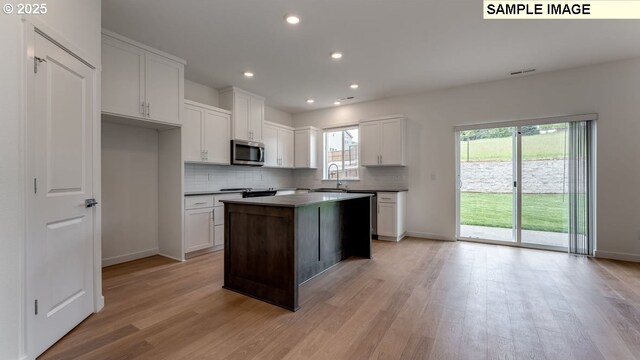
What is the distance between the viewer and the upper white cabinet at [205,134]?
3898mm

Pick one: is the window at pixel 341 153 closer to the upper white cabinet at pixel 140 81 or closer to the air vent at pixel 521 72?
the air vent at pixel 521 72

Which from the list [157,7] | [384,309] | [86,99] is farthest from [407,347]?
[157,7]

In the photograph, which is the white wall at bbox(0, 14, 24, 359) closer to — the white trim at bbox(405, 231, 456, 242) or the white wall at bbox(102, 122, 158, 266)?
the white wall at bbox(102, 122, 158, 266)

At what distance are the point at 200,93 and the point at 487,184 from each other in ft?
17.0

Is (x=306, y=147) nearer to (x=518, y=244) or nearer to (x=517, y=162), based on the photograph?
(x=517, y=162)

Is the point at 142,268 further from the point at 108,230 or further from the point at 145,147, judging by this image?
the point at 145,147

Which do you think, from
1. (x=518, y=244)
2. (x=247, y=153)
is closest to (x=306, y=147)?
(x=247, y=153)

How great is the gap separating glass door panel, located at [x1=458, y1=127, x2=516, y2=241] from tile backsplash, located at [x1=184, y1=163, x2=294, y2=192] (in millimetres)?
3774

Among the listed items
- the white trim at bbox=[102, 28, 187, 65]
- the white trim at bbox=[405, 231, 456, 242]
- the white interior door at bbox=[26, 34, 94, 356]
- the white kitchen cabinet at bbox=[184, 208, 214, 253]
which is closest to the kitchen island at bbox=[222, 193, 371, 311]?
the white interior door at bbox=[26, 34, 94, 356]

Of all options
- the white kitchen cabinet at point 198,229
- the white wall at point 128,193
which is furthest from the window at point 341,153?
the white wall at point 128,193

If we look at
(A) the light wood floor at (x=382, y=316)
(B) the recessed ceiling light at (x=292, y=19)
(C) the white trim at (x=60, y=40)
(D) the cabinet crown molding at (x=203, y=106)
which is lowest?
(A) the light wood floor at (x=382, y=316)

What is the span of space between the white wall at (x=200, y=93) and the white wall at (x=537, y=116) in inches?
111

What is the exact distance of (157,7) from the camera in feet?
8.30

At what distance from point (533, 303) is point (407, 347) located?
1.48m
